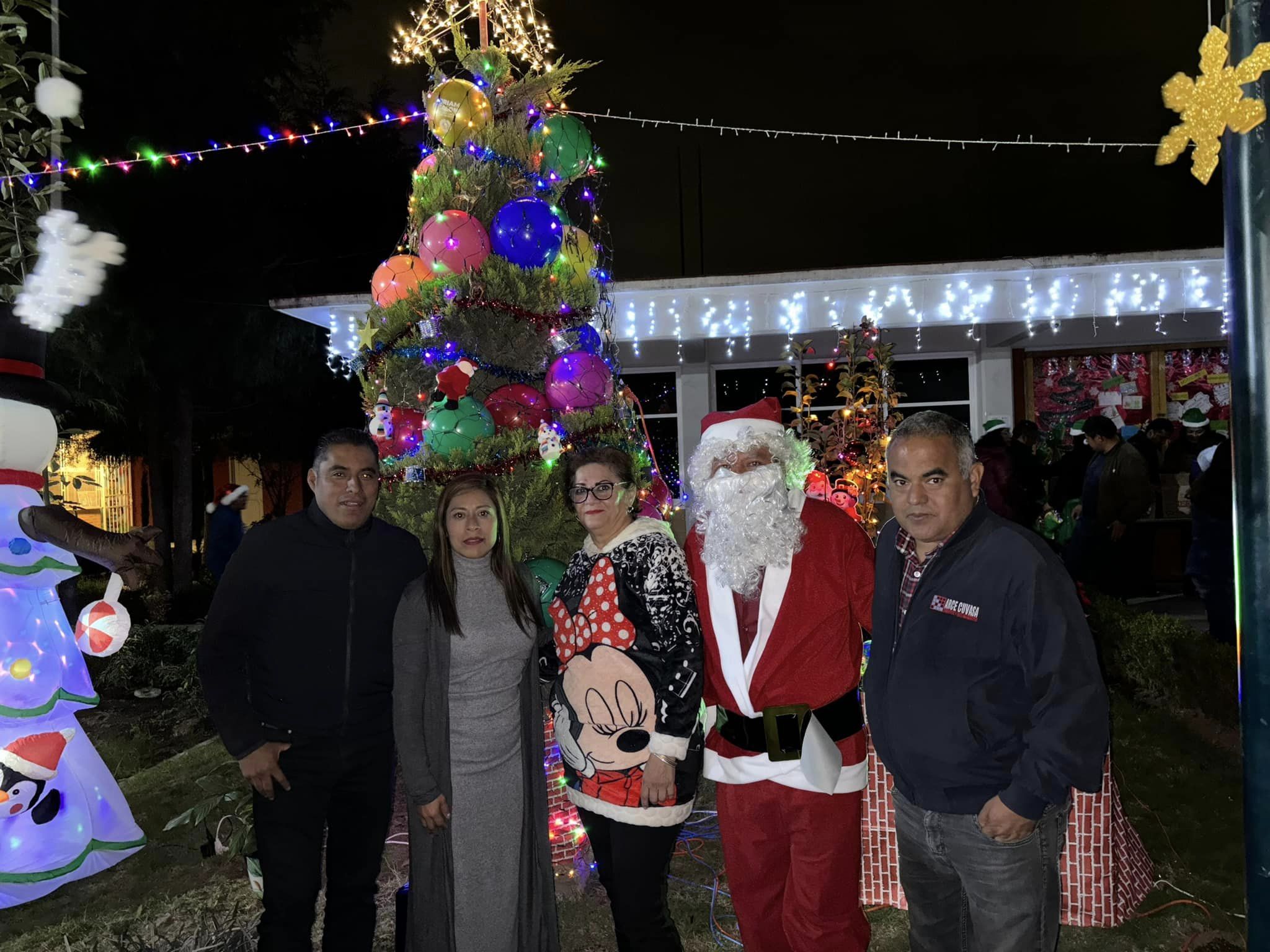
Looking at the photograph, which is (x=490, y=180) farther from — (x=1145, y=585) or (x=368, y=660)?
(x=1145, y=585)

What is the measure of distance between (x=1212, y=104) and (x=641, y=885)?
2.42 meters

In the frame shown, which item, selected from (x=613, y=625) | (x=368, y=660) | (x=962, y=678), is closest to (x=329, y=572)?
(x=368, y=660)

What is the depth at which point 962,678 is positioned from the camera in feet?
7.36

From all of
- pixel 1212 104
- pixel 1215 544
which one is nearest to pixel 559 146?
pixel 1212 104

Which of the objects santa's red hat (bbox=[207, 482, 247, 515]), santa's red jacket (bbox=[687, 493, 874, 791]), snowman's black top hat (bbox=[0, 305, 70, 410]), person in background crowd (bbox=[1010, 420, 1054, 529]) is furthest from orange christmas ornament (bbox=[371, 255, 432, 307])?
santa's red hat (bbox=[207, 482, 247, 515])

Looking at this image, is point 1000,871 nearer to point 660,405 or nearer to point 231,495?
point 231,495

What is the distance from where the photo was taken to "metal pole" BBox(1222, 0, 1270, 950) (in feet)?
4.77

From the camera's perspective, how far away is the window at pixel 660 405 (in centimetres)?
1276

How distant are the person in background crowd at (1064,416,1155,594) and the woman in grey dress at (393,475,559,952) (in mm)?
6539

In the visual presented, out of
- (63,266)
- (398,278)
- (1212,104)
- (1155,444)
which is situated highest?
(398,278)

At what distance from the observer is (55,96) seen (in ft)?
9.56

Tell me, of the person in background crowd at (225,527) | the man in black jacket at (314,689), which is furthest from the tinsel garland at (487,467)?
the person in background crowd at (225,527)

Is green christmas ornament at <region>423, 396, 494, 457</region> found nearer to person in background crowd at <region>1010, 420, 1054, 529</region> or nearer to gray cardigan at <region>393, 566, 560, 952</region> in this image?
gray cardigan at <region>393, 566, 560, 952</region>

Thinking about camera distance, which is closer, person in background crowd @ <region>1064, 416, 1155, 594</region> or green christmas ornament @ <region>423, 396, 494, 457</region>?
green christmas ornament @ <region>423, 396, 494, 457</region>
